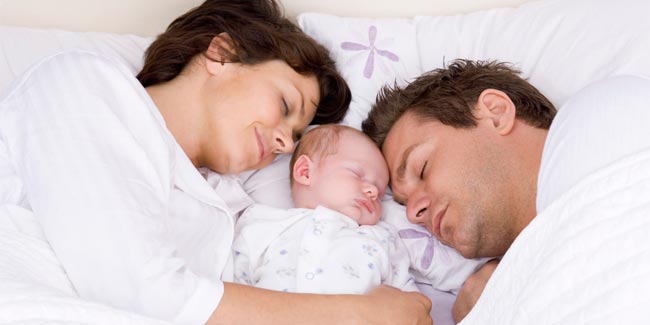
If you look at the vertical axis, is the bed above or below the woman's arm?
above

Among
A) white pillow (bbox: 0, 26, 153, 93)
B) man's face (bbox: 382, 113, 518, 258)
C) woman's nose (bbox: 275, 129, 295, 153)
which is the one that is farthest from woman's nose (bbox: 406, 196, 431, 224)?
white pillow (bbox: 0, 26, 153, 93)

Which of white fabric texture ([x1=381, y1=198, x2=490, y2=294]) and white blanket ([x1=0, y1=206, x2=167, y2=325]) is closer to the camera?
white blanket ([x1=0, y1=206, x2=167, y2=325])

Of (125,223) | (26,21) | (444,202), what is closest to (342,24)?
(444,202)

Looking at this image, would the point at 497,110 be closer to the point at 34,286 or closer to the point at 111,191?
the point at 111,191

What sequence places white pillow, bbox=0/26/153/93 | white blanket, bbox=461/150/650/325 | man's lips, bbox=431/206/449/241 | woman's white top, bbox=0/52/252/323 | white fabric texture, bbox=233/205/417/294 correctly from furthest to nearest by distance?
white pillow, bbox=0/26/153/93, man's lips, bbox=431/206/449/241, white fabric texture, bbox=233/205/417/294, woman's white top, bbox=0/52/252/323, white blanket, bbox=461/150/650/325

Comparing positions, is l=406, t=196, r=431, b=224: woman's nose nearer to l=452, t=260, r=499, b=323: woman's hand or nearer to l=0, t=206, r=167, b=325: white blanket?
l=452, t=260, r=499, b=323: woman's hand

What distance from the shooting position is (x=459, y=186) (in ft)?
4.52

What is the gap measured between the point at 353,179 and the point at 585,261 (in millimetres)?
591

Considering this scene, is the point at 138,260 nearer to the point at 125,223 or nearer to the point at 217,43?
the point at 125,223

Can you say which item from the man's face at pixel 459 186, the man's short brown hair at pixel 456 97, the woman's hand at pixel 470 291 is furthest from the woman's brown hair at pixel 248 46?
the woman's hand at pixel 470 291

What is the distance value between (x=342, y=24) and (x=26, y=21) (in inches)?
31.3

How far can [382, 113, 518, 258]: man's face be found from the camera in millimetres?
1356

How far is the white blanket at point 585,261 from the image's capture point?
88 centimetres

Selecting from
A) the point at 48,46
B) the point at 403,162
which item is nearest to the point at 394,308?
the point at 403,162
